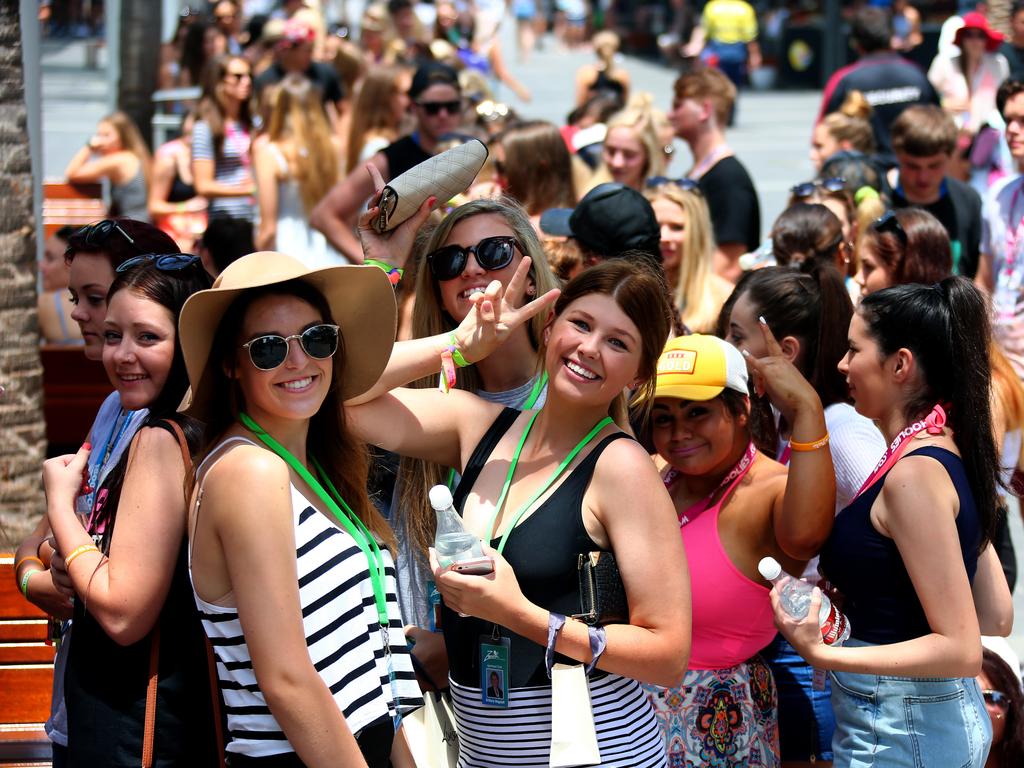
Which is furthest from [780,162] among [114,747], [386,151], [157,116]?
[114,747]

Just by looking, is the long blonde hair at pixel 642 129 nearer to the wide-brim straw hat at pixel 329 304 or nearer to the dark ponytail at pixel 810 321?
the dark ponytail at pixel 810 321

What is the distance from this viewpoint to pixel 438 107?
732cm

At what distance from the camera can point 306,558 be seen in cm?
247

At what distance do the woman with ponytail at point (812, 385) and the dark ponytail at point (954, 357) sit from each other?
0.55 m

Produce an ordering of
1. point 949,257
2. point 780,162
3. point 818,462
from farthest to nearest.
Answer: point 780,162 < point 949,257 < point 818,462

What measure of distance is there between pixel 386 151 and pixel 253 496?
4960mm

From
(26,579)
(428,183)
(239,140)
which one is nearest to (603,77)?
(239,140)

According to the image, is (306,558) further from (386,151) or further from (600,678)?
(386,151)

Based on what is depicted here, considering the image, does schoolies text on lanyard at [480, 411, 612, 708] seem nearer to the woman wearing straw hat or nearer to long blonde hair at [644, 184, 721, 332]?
the woman wearing straw hat

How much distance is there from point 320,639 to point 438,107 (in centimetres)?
525

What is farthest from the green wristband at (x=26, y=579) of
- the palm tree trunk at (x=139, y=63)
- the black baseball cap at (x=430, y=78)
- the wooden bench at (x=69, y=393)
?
the palm tree trunk at (x=139, y=63)

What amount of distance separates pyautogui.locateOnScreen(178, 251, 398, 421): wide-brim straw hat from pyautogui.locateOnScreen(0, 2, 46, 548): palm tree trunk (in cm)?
252

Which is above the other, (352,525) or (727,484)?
(352,525)

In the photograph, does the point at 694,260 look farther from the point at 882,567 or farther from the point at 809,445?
the point at 882,567
